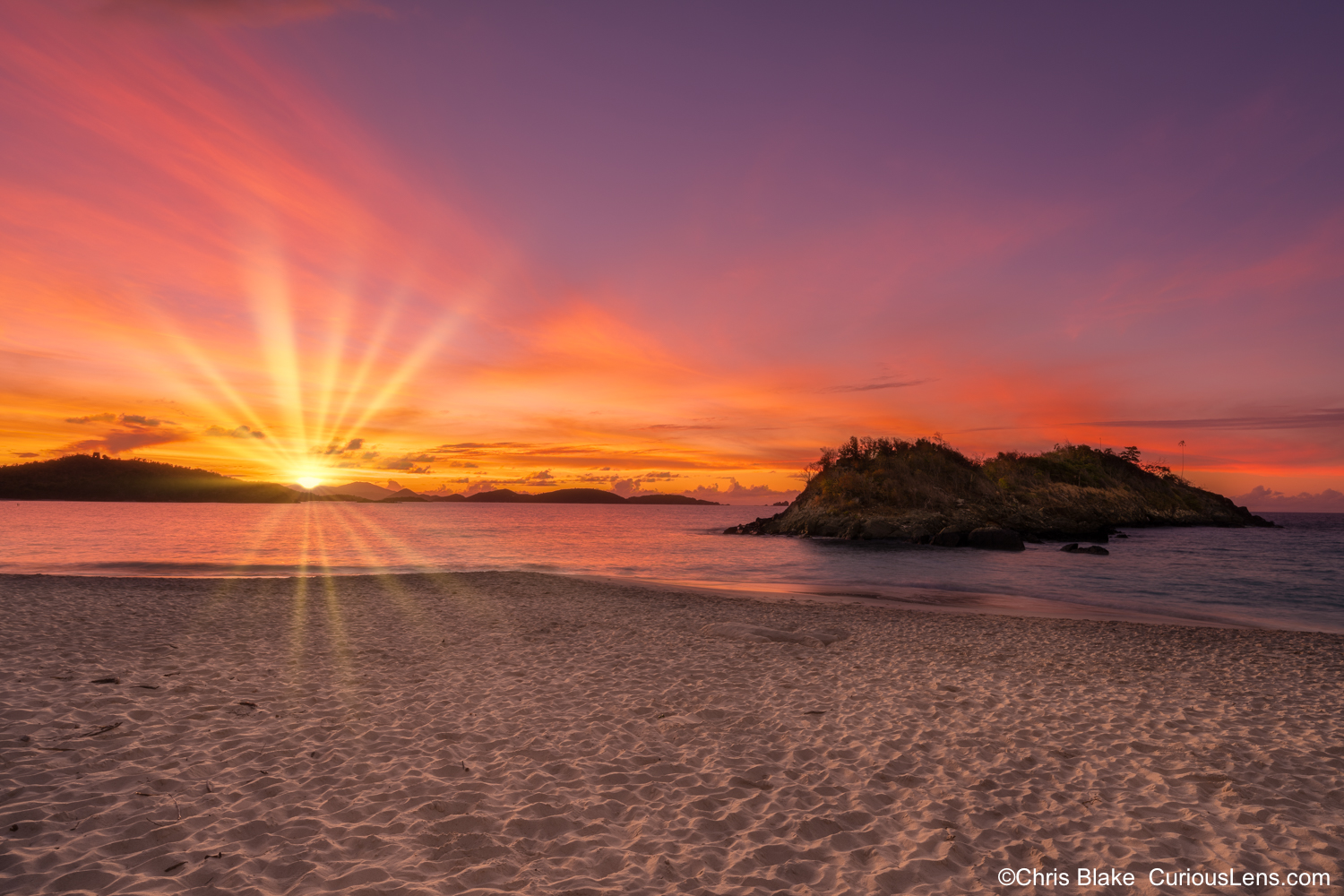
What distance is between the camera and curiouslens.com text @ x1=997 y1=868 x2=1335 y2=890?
539cm

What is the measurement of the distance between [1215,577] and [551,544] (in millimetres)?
50319

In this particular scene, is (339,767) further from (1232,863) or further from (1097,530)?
(1097,530)

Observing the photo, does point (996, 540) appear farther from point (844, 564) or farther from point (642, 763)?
point (642, 763)

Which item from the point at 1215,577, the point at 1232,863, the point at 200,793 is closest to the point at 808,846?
the point at 1232,863

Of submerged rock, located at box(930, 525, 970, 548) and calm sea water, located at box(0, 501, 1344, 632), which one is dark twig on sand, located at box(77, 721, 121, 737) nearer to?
calm sea water, located at box(0, 501, 1344, 632)

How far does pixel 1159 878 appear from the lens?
546 centimetres

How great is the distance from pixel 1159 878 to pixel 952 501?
228 feet

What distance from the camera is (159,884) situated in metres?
4.96

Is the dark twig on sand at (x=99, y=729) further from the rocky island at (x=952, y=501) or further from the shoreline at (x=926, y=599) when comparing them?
the rocky island at (x=952, y=501)

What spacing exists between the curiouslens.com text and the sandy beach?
2.6 inches

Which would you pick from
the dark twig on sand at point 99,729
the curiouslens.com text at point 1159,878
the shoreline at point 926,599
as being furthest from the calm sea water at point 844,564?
the dark twig on sand at point 99,729

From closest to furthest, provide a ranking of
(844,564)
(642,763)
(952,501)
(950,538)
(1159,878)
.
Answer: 1. (1159,878)
2. (642,763)
3. (844,564)
4. (950,538)
5. (952,501)

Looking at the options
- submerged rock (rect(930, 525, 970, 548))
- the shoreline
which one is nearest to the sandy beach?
the shoreline

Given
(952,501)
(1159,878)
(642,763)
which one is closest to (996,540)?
(952,501)
